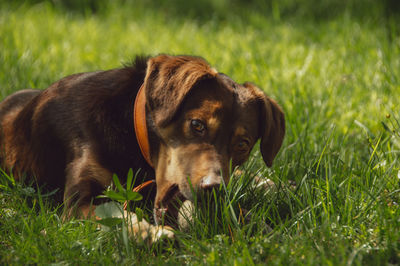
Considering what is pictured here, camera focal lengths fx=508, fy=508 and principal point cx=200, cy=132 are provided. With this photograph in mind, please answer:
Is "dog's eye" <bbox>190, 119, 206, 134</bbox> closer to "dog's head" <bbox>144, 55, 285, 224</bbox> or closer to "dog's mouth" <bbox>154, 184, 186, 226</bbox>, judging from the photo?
"dog's head" <bbox>144, 55, 285, 224</bbox>

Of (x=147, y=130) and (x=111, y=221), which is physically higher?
(x=147, y=130)

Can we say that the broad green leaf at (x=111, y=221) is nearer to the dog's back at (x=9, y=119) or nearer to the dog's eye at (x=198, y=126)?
the dog's eye at (x=198, y=126)

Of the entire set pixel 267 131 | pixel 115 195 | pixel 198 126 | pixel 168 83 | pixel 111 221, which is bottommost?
pixel 111 221

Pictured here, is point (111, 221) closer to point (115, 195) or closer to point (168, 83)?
point (115, 195)

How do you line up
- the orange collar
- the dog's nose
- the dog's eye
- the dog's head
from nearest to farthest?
the dog's nose → the dog's head → the dog's eye → the orange collar

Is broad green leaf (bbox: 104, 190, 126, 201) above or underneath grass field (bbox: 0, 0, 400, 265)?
above

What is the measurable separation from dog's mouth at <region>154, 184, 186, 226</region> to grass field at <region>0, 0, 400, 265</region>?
24 cm

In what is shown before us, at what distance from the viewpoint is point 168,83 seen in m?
3.14

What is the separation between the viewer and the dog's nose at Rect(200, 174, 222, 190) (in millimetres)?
2770

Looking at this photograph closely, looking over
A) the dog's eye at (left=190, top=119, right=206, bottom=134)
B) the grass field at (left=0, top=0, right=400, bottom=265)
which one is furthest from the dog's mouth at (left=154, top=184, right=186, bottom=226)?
the dog's eye at (left=190, top=119, right=206, bottom=134)

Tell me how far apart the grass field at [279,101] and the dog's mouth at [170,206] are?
0.77 ft

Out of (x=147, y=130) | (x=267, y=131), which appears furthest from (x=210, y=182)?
(x=267, y=131)

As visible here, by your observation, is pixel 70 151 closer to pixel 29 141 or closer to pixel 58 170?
pixel 58 170

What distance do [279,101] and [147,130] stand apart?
2200mm
